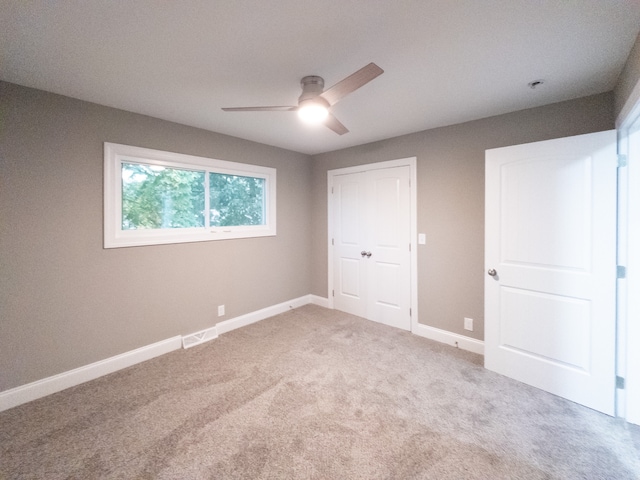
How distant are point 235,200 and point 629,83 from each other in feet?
11.8

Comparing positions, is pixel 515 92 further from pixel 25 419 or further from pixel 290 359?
pixel 25 419

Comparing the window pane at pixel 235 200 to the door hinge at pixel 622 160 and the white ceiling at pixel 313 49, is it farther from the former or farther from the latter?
the door hinge at pixel 622 160

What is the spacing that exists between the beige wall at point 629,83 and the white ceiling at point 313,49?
2.2 inches

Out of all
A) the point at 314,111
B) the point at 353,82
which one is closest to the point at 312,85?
the point at 314,111

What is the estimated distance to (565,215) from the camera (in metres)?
2.09

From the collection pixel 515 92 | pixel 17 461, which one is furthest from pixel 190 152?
pixel 515 92

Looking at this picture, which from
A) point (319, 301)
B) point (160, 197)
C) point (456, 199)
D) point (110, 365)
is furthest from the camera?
point (319, 301)

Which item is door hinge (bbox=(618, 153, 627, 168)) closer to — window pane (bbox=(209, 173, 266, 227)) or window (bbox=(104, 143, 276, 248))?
window (bbox=(104, 143, 276, 248))

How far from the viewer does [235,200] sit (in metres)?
3.54

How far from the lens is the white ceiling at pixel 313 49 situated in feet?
4.43

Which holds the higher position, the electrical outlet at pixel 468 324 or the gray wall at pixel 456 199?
the gray wall at pixel 456 199

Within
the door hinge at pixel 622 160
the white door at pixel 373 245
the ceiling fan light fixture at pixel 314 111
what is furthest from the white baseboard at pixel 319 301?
the door hinge at pixel 622 160

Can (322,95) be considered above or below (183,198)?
above

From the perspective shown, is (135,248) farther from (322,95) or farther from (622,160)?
(622,160)
